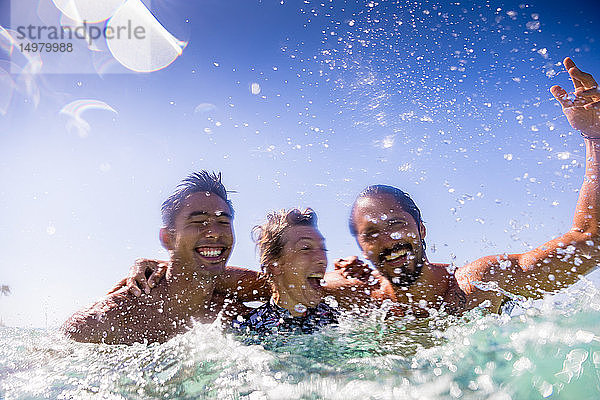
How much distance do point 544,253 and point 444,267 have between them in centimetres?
99

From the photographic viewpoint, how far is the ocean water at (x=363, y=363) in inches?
95.0

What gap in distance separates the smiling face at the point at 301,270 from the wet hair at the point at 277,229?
11 cm

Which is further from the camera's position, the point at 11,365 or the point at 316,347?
the point at 11,365

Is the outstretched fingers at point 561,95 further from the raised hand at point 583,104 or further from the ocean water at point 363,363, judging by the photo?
the ocean water at point 363,363

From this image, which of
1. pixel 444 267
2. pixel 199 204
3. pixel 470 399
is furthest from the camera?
pixel 199 204

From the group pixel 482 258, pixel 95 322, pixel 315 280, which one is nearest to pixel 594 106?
pixel 482 258

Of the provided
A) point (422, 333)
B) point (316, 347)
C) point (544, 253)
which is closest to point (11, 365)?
point (316, 347)

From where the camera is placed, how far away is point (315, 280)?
423cm

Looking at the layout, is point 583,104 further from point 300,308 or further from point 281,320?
point 281,320

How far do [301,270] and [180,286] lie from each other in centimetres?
142

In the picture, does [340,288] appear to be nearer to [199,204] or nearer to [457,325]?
[457,325]

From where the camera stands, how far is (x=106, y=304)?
14.2ft

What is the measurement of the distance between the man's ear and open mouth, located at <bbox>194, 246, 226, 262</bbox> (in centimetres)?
36

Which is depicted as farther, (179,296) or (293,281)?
(179,296)
